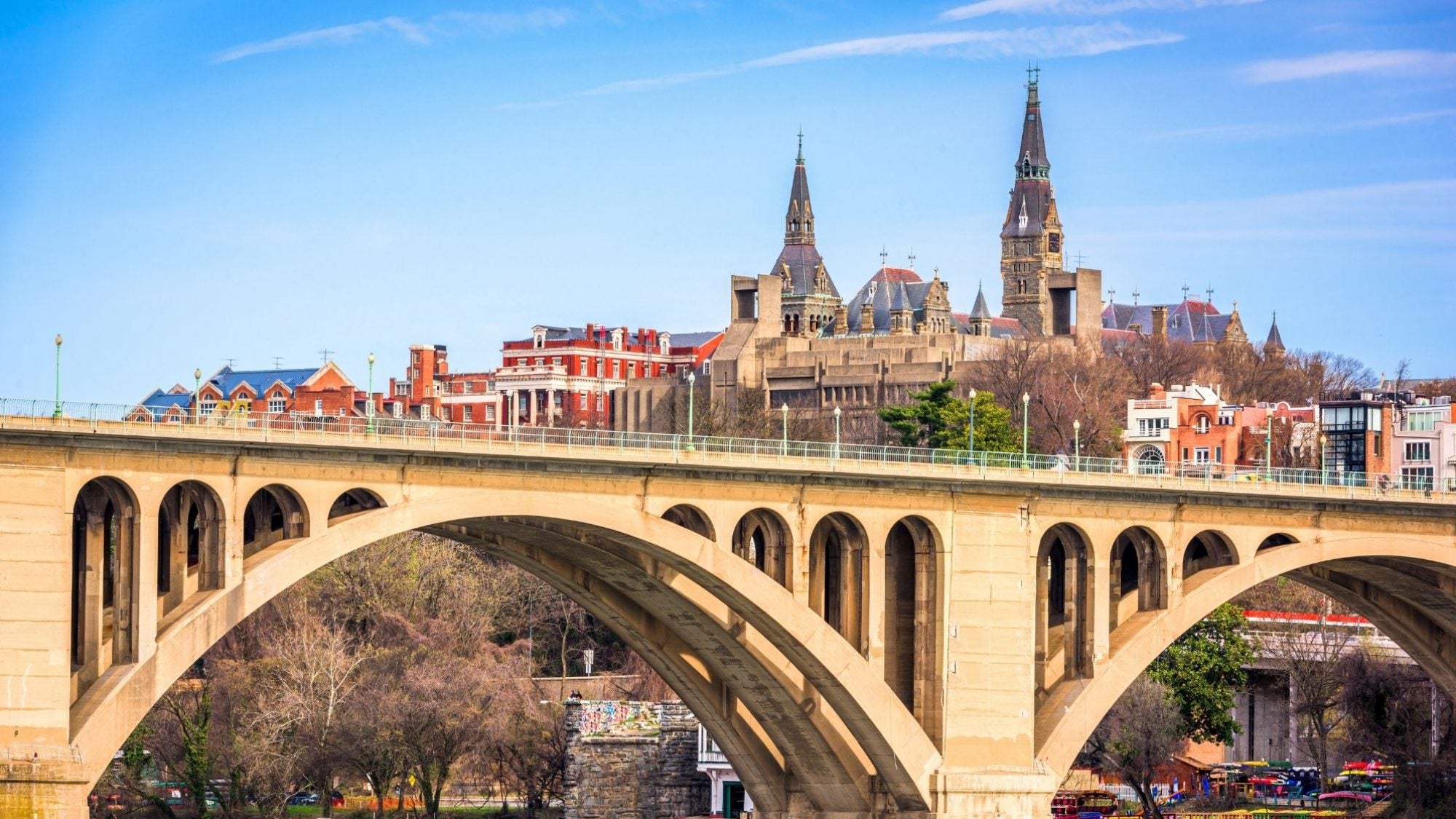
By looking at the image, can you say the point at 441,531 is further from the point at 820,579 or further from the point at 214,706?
the point at 214,706

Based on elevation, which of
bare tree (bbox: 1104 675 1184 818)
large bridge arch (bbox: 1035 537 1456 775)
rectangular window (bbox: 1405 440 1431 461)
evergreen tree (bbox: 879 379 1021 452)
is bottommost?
bare tree (bbox: 1104 675 1184 818)

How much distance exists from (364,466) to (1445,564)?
3737 cm

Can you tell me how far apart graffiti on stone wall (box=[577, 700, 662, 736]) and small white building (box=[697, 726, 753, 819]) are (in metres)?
2.12

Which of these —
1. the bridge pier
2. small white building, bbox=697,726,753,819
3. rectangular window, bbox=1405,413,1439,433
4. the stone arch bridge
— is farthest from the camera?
rectangular window, bbox=1405,413,1439,433

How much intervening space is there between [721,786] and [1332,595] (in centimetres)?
2374

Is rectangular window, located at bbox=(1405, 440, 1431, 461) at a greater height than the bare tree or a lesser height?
greater

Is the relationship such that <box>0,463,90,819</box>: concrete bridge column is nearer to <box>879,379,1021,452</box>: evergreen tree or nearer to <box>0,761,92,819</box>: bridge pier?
<box>0,761,92,819</box>: bridge pier

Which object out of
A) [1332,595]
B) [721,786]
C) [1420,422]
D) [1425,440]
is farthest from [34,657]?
[1420,422]

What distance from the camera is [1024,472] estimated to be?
77.6m

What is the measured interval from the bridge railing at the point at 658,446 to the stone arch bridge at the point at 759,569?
134 millimetres

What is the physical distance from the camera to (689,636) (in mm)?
77812

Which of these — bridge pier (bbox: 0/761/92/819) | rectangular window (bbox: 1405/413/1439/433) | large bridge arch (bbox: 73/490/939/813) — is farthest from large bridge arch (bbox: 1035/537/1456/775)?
rectangular window (bbox: 1405/413/1439/433)

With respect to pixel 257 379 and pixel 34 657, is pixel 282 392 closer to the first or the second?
pixel 257 379

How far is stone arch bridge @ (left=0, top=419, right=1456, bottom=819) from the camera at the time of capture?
60875 mm
